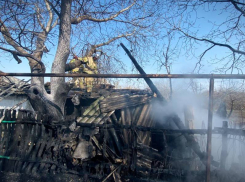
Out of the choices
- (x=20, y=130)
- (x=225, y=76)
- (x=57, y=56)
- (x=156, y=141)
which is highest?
(x=57, y=56)

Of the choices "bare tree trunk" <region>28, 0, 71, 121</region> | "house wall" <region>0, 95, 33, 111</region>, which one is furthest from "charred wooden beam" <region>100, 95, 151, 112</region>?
"house wall" <region>0, 95, 33, 111</region>

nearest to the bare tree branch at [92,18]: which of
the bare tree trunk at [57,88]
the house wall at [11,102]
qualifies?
the bare tree trunk at [57,88]

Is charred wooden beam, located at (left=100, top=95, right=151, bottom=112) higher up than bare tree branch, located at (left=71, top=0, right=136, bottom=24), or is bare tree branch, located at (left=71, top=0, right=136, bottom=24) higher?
bare tree branch, located at (left=71, top=0, right=136, bottom=24)

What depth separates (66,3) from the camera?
8.11m

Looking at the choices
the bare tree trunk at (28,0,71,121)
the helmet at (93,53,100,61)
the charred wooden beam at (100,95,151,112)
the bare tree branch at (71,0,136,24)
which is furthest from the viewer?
the helmet at (93,53,100,61)

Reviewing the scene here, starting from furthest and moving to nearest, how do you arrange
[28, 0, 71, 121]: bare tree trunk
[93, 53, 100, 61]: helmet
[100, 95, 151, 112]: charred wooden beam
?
[93, 53, 100, 61]: helmet → [28, 0, 71, 121]: bare tree trunk → [100, 95, 151, 112]: charred wooden beam

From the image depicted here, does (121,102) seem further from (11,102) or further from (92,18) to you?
(11,102)

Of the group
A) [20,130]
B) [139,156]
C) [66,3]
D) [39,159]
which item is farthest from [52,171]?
[66,3]

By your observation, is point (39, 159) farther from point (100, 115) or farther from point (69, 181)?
point (100, 115)

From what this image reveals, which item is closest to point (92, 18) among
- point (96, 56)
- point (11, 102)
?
point (96, 56)

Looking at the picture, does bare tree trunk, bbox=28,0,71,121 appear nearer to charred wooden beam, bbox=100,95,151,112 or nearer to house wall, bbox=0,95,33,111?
charred wooden beam, bbox=100,95,151,112

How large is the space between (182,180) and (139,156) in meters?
0.98

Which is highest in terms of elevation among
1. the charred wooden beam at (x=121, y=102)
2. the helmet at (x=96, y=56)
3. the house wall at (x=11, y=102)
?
the helmet at (x=96, y=56)

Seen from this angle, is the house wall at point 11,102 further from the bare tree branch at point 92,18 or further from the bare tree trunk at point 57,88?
the bare tree branch at point 92,18
